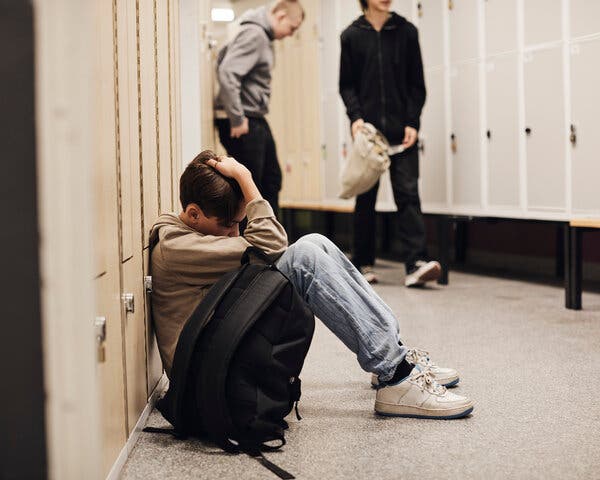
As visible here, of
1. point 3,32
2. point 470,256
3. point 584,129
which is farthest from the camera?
point 470,256

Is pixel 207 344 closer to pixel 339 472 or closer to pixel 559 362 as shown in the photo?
pixel 339 472

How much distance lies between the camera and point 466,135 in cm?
473

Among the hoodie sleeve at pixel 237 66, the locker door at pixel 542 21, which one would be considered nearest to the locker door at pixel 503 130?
the locker door at pixel 542 21

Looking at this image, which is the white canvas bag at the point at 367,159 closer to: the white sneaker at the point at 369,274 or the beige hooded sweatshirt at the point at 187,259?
the white sneaker at the point at 369,274

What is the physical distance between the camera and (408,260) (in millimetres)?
4242

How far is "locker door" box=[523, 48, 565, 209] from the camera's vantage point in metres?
4.01

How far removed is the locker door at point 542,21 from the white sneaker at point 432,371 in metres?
2.33

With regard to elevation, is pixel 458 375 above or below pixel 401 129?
below

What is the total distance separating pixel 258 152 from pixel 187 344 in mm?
2178

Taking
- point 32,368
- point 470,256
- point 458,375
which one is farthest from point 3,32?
point 470,256

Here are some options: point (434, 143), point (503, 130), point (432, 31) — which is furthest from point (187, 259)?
point (432, 31)

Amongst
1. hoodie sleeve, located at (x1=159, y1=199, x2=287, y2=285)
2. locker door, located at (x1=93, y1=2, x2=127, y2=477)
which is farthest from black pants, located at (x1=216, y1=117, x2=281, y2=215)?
locker door, located at (x1=93, y1=2, x2=127, y2=477)

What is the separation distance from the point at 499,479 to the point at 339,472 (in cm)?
30

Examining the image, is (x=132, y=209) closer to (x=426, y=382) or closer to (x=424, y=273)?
(x=426, y=382)
